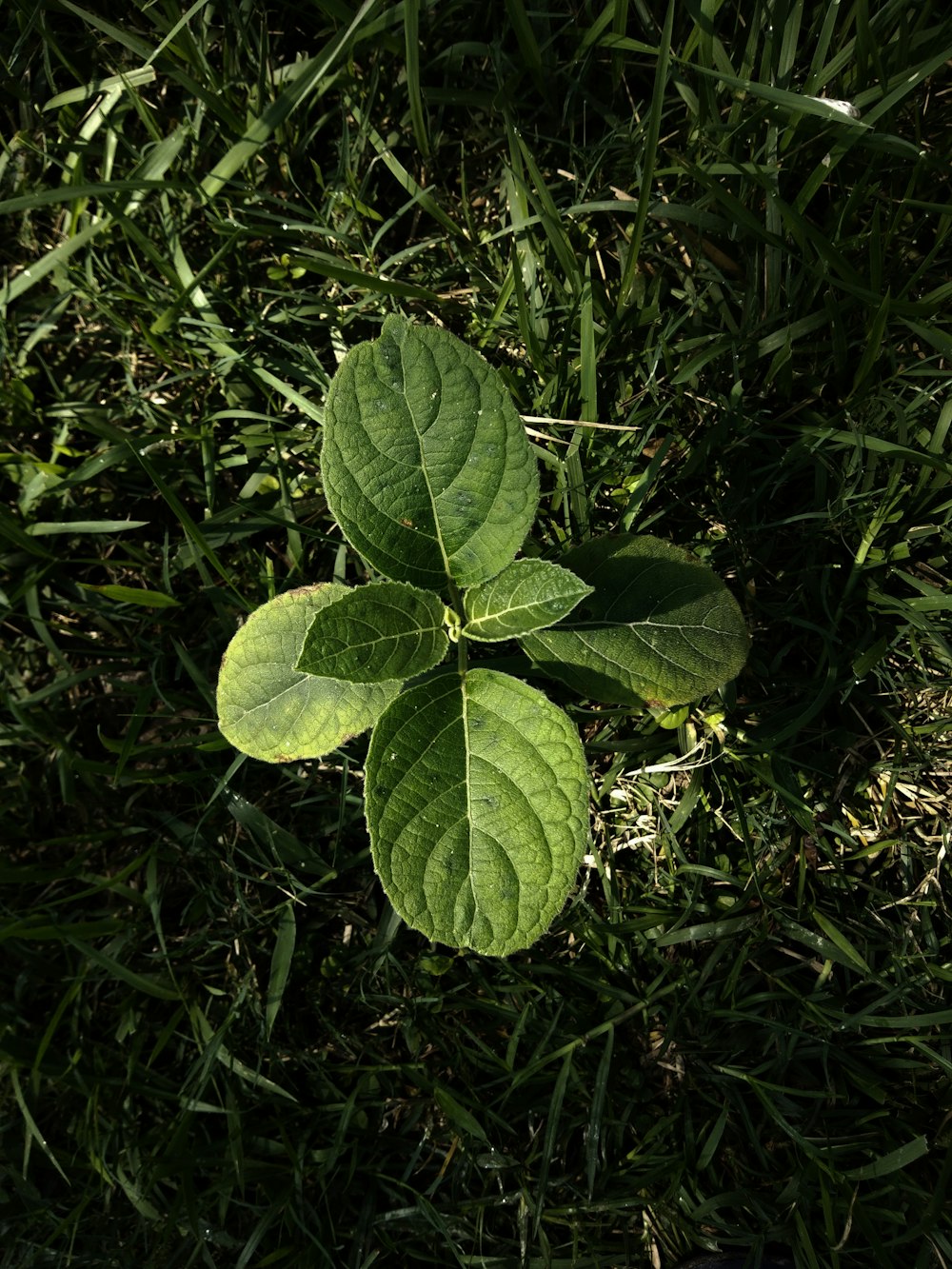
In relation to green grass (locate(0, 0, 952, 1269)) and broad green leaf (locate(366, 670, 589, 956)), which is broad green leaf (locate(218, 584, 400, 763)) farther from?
green grass (locate(0, 0, 952, 1269))

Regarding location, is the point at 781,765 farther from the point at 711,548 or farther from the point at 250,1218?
the point at 250,1218

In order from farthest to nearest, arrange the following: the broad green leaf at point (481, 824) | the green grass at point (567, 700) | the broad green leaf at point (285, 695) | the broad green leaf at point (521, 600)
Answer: the green grass at point (567, 700) → the broad green leaf at point (285, 695) → the broad green leaf at point (481, 824) → the broad green leaf at point (521, 600)

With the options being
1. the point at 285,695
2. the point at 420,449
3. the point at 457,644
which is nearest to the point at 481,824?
the point at 457,644

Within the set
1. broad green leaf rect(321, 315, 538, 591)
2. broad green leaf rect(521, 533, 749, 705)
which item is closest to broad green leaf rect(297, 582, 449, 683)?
broad green leaf rect(321, 315, 538, 591)

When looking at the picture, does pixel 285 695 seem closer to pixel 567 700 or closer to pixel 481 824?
pixel 481 824

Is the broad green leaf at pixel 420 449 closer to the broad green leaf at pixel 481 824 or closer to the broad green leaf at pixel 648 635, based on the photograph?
the broad green leaf at pixel 648 635

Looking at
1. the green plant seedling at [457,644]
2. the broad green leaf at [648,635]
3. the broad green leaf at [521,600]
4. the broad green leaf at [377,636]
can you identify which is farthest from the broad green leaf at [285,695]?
the broad green leaf at [648,635]

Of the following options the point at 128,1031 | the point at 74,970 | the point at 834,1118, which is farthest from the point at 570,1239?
the point at 74,970
